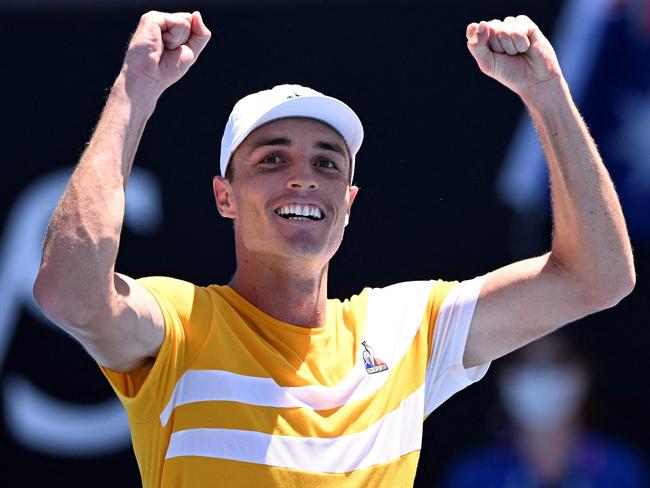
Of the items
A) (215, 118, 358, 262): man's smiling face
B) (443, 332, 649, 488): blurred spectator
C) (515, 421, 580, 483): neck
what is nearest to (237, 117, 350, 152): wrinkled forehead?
(215, 118, 358, 262): man's smiling face

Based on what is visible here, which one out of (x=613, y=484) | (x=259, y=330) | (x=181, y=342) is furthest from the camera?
(x=613, y=484)

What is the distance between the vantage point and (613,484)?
3.79 m

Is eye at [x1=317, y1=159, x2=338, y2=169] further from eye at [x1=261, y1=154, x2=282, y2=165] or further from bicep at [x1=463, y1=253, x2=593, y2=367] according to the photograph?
bicep at [x1=463, y1=253, x2=593, y2=367]

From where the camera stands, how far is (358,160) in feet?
13.1

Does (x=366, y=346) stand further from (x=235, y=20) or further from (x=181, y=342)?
(x=235, y=20)

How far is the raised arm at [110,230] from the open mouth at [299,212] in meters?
0.42

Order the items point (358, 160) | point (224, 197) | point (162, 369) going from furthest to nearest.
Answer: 1. point (358, 160)
2. point (224, 197)
3. point (162, 369)

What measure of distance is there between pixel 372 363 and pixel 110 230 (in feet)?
2.37

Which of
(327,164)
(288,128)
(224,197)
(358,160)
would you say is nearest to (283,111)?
(288,128)

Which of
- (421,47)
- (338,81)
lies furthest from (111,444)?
(421,47)

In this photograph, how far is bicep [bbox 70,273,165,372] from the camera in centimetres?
224

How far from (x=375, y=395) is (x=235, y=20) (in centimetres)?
188

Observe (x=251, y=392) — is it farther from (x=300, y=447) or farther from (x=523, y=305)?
(x=523, y=305)

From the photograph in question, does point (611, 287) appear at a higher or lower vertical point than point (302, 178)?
lower
